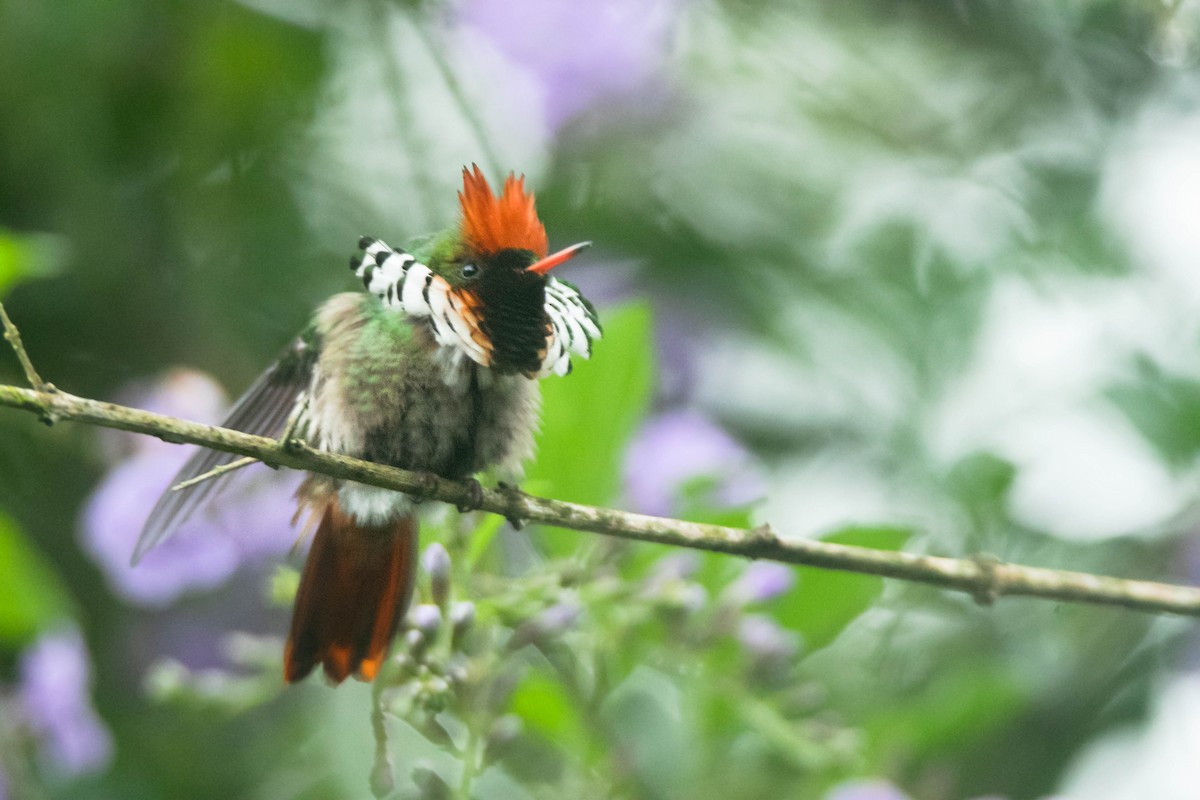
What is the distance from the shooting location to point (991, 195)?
9.18ft

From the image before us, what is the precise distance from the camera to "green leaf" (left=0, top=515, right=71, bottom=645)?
187 centimetres

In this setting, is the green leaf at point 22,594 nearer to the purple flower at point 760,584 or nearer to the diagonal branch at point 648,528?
the diagonal branch at point 648,528

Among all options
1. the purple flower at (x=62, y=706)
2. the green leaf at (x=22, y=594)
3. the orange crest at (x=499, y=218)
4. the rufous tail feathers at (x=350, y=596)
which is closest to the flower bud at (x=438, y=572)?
the rufous tail feathers at (x=350, y=596)

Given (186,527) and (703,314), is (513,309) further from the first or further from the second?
(703,314)

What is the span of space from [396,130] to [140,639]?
104 cm

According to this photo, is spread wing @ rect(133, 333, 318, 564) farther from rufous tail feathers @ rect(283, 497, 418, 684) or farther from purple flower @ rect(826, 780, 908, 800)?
purple flower @ rect(826, 780, 908, 800)

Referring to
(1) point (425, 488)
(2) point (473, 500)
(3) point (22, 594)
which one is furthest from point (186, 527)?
(1) point (425, 488)

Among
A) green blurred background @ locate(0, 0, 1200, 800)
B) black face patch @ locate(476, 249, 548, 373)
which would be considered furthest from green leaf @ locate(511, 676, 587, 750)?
black face patch @ locate(476, 249, 548, 373)

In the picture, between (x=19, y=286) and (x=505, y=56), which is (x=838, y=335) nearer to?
(x=505, y=56)

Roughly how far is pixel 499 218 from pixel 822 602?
86 centimetres

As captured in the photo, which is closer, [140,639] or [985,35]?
[140,639]

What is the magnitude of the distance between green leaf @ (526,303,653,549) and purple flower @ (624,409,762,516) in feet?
0.57

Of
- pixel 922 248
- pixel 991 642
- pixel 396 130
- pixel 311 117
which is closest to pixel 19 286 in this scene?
pixel 311 117

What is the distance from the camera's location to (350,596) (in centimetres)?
161
